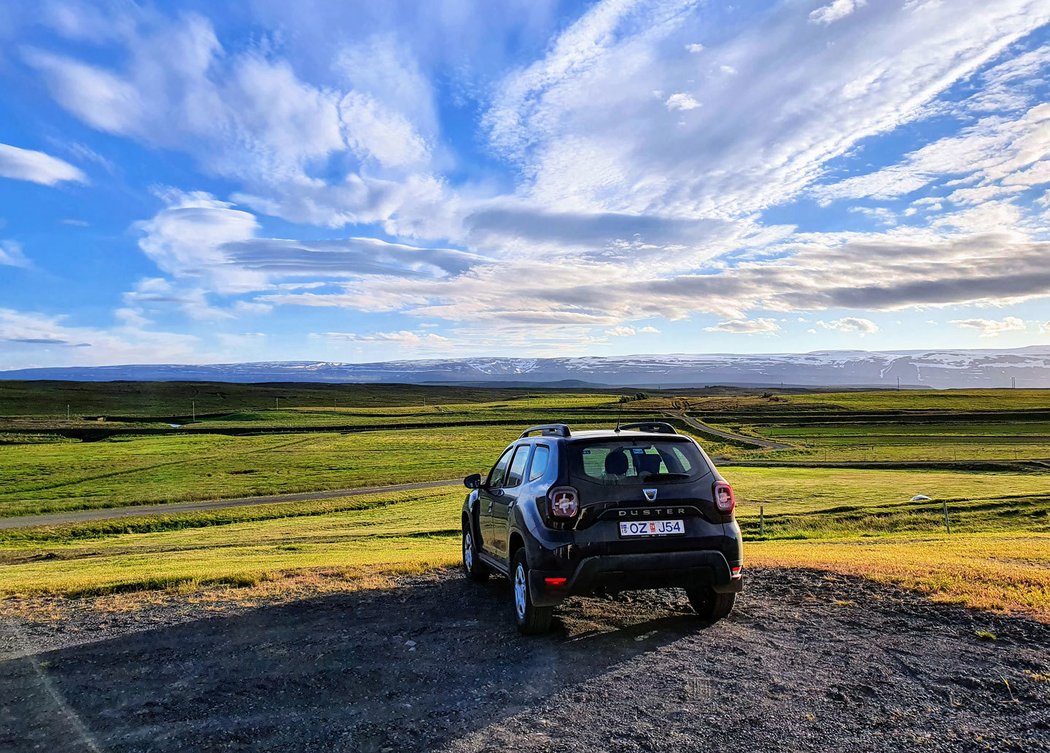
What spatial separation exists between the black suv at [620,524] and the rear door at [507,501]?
1.04 feet

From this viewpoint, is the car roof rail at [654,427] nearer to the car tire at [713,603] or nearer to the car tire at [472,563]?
the car tire at [713,603]

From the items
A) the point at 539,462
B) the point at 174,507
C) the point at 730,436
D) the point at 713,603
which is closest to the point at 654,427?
the point at 539,462

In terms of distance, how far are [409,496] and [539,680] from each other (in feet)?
129

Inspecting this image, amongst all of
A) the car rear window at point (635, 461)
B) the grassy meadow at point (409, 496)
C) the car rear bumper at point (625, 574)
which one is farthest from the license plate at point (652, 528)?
the grassy meadow at point (409, 496)

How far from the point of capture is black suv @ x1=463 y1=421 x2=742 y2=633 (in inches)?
297

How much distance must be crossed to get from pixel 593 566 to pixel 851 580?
14.6 feet

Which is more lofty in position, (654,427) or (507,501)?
(654,427)

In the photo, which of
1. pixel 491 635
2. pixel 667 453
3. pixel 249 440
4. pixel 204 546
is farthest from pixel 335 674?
pixel 249 440

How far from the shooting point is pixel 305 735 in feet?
17.7

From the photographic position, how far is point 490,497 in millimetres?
10000

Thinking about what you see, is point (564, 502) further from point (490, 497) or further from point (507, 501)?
point (490, 497)

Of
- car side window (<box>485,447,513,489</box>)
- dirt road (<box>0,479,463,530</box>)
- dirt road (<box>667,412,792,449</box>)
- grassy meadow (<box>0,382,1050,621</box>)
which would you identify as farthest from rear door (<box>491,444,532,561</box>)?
dirt road (<box>667,412,792,449</box>)

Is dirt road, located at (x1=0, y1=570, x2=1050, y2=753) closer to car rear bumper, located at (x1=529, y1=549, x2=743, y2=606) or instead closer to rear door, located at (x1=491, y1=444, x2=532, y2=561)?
car rear bumper, located at (x1=529, y1=549, x2=743, y2=606)

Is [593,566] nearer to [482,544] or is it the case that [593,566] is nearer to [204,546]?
[482,544]
